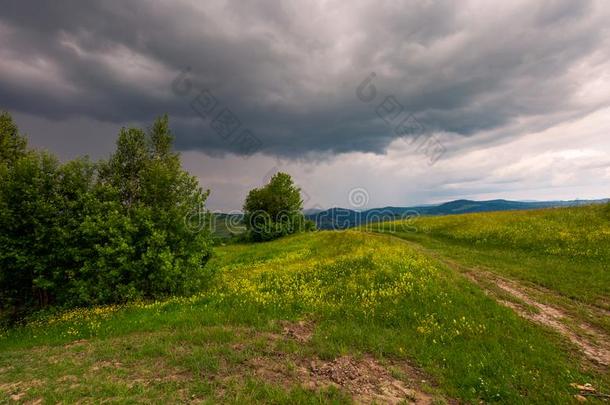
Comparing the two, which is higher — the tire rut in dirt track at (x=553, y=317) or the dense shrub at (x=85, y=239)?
the dense shrub at (x=85, y=239)

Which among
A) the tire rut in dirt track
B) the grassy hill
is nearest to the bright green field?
the grassy hill

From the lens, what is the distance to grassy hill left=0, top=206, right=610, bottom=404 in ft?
27.7

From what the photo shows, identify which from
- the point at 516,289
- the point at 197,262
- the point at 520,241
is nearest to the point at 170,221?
the point at 197,262

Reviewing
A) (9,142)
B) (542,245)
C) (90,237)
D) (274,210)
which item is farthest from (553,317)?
(274,210)

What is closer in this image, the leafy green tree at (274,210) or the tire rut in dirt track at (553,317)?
the tire rut in dirt track at (553,317)

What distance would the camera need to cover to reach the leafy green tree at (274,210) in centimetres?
7031

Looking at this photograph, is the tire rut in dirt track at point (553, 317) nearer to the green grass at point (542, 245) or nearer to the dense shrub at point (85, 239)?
the green grass at point (542, 245)

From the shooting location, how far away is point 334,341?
38.6 feet

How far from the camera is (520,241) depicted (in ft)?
100

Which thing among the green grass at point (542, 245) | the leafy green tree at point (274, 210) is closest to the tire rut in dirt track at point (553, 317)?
→ the green grass at point (542, 245)

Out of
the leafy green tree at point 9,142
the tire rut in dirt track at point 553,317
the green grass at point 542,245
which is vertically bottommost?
the tire rut in dirt track at point 553,317

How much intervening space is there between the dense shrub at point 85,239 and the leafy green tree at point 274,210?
48.6 metres

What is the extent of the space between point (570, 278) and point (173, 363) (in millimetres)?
24047

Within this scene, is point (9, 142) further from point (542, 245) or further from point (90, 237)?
point (542, 245)
